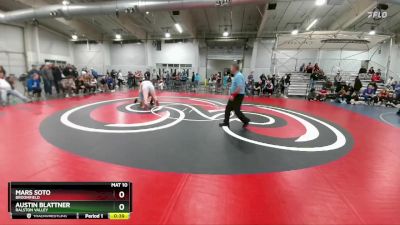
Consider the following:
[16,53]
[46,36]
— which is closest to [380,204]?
[16,53]

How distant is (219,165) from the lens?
11.2ft

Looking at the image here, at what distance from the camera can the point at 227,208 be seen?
2.40 meters

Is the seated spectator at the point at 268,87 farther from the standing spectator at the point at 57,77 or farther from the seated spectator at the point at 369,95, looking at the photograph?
the standing spectator at the point at 57,77

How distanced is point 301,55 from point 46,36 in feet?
78.4

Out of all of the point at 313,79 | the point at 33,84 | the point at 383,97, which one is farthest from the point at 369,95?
the point at 33,84

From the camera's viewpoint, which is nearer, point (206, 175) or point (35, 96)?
point (206, 175)

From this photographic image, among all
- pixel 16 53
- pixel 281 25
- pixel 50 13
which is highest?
pixel 281 25

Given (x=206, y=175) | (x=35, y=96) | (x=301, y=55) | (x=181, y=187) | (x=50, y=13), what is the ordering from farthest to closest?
1. (x=301, y=55)
2. (x=50, y=13)
3. (x=35, y=96)
4. (x=206, y=175)
5. (x=181, y=187)

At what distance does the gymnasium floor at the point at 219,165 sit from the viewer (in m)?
2.37

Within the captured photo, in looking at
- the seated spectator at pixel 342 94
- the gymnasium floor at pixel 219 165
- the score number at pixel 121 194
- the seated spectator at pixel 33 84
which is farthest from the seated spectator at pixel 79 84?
the seated spectator at pixel 342 94

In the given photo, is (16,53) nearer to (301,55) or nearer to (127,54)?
(127,54)

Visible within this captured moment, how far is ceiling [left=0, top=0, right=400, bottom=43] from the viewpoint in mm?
13812
